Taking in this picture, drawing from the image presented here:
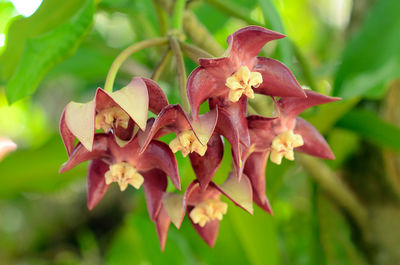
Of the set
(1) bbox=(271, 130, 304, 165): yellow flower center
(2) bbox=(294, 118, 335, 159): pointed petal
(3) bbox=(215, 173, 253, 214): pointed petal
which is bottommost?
(3) bbox=(215, 173, 253, 214): pointed petal

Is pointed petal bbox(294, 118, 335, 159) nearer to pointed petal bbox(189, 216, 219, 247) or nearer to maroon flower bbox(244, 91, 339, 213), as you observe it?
maroon flower bbox(244, 91, 339, 213)

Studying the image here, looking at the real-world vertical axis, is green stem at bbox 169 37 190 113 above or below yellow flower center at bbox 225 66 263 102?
below

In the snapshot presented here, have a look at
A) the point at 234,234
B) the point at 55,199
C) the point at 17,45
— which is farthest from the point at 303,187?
the point at 17,45

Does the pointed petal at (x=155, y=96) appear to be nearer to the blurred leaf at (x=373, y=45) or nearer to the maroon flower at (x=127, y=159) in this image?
the maroon flower at (x=127, y=159)

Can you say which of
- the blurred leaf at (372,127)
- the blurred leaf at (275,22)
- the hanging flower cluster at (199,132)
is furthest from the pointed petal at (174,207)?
the blurred leaf at (372,127)

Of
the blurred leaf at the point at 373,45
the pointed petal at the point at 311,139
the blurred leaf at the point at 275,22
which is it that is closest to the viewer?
the pointed petal at the point at 311,139

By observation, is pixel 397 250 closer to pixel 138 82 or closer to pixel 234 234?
pixel 234 234

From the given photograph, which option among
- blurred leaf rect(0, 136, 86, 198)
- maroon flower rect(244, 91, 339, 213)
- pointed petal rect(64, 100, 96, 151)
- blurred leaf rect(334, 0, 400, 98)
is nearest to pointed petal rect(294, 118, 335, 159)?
maroon flower rect(244, 91, 339, 213)
